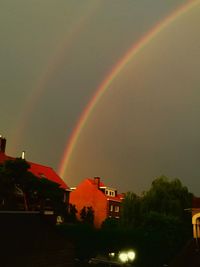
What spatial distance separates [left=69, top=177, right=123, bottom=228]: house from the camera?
66125 mm

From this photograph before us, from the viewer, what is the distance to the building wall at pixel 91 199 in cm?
6594

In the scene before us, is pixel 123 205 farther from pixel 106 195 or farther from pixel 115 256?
pixel 106 195

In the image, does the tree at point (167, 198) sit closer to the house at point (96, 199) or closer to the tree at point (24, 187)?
the tree at point (24, 187)

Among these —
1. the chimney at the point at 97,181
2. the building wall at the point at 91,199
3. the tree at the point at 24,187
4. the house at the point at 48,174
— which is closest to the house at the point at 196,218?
the tree at the point at 24,187

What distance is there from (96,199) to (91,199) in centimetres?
117

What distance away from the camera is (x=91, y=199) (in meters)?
67.6

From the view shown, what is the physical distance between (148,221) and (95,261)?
9.98m

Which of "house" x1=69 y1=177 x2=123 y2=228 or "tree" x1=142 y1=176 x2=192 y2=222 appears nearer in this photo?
"tree" x1=142 y1=176 x2=192 y2=222

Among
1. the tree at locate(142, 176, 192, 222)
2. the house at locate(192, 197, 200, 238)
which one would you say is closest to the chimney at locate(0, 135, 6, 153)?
the tree at locate(142, 176, 192, 222)

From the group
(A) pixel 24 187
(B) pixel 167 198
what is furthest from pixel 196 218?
(A) pixel 24 187

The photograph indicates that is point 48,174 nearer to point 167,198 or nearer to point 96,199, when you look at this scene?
point 96,199

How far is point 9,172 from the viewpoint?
36844mm

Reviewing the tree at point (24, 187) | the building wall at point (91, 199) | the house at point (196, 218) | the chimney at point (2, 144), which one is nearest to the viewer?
the house at point (196, 218)

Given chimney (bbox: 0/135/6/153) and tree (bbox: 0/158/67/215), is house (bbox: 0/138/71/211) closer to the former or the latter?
chimney (bbox: 0/135/6/153)
